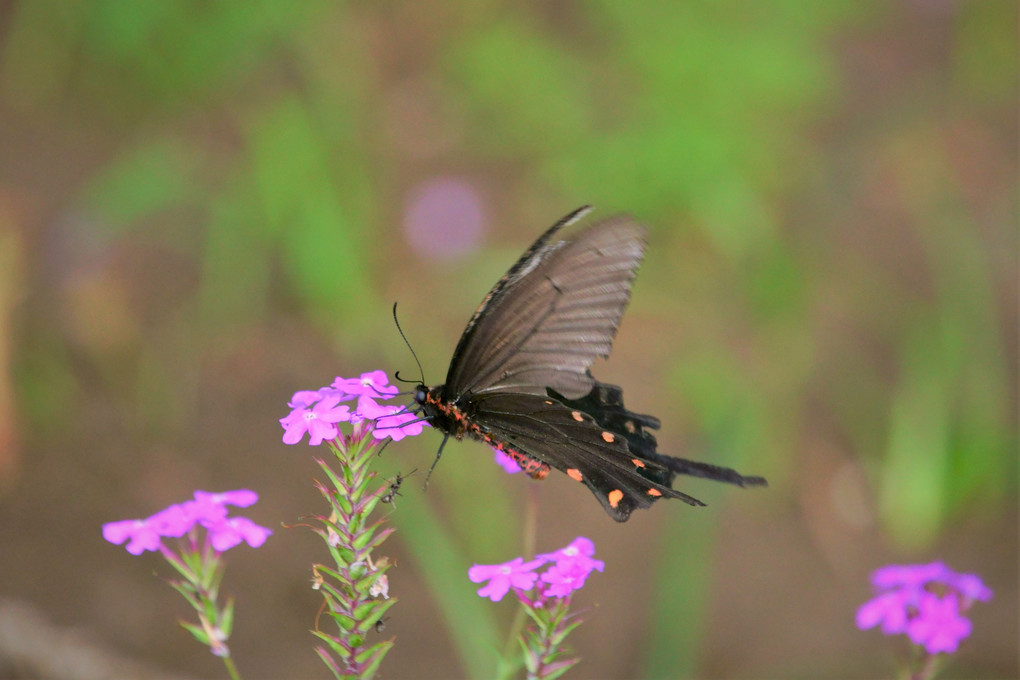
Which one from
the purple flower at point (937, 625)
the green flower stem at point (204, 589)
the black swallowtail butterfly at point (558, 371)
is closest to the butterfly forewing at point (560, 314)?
the black swallowtail butterfly at point (558, 371)

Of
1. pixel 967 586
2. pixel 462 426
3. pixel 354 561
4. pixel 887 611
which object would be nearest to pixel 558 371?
pixel 462 426

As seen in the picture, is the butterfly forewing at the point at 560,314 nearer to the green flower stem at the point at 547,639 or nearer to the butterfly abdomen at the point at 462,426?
the butterfly abdomen at the point at 462,426

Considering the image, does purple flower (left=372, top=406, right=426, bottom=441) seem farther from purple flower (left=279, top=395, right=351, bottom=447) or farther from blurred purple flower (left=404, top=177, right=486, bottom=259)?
blurred purple flower (left=404, top=177, right=486, bottom=259)

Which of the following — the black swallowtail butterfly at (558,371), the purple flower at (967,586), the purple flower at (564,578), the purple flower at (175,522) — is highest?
the black swallowtail butterfly at (558,371)

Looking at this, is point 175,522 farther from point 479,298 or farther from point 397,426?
point 479,298

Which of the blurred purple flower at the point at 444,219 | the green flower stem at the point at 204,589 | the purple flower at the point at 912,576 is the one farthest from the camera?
the blurred purple flower at the point at 444,219
